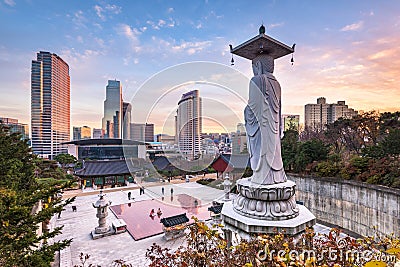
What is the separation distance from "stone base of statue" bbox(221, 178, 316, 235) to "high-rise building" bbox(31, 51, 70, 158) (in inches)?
1576

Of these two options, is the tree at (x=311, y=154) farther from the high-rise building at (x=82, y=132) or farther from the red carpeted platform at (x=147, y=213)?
the high-rise building at (x=82, y=132)

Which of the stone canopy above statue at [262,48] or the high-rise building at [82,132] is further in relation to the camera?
the high-rise building at [82,132]

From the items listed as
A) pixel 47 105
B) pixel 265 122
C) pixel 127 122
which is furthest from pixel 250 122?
pixel 47 105

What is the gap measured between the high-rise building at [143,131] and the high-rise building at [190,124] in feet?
1.49

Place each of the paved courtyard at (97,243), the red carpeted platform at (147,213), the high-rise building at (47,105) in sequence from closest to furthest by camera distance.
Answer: the paved courtyard at (97,243) → the red carpeted platform at (147,213) → the high-rise building at (47,105)

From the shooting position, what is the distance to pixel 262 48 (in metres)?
4.45

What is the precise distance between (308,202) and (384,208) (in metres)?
3.17

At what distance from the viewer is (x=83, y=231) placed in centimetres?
902

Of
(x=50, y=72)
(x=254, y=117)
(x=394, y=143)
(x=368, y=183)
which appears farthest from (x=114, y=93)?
(x=50, y=72)

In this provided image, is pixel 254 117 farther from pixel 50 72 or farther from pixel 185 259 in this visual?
pixel 50 72

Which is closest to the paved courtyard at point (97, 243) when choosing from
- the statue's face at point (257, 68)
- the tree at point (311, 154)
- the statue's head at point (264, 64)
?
the tree at point (311, 154)

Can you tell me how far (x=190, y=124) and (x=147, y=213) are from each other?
9381mm

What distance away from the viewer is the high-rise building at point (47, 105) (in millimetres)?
35656

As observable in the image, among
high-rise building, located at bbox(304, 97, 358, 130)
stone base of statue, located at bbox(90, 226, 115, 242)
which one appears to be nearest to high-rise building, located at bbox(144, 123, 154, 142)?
stone base of statue, located at bbox(90, 226, 115, 242)
